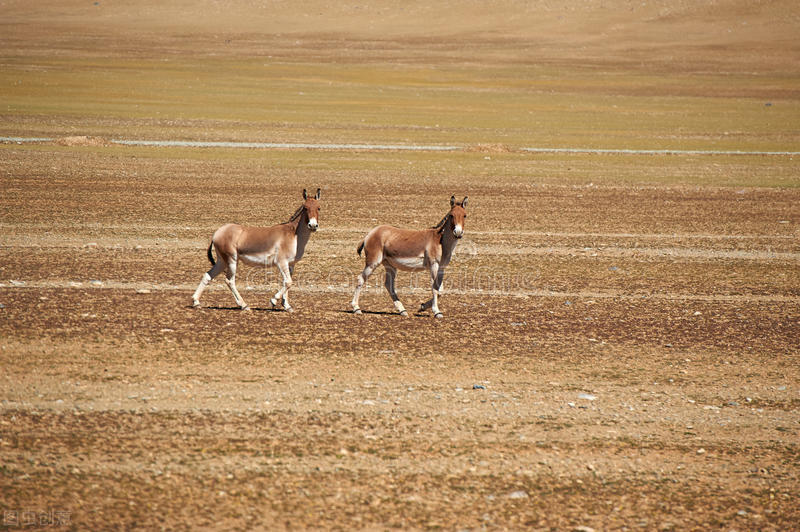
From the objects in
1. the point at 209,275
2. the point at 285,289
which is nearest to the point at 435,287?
the point at 285,289

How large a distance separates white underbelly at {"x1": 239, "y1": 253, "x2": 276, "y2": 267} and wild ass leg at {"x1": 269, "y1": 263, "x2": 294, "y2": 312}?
6.6 inches

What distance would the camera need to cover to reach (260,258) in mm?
14211

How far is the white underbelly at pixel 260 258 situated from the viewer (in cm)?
1421

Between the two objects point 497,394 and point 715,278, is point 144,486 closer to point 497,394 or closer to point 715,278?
point 497,394

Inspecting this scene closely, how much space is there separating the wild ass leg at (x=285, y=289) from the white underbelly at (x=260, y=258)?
6.6 inches

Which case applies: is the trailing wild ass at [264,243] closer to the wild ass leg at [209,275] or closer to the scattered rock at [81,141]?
the wild ass leg at [209,275]

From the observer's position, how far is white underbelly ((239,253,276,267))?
559 inches

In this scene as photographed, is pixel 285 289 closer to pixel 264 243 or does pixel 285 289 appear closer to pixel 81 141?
pixel 264 243

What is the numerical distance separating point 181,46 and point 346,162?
366ft

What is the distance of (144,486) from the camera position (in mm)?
8422

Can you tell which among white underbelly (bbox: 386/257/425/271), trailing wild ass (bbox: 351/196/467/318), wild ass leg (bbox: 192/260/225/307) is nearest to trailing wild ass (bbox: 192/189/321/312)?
wild ass leg (bbox: 192/260/225/307)

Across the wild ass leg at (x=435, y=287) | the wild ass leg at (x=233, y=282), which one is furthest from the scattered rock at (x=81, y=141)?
the wild ass leg at (x=435, y=287)

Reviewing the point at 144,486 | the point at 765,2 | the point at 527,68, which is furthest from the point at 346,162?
the point at 765,2

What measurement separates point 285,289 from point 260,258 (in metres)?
0.65
